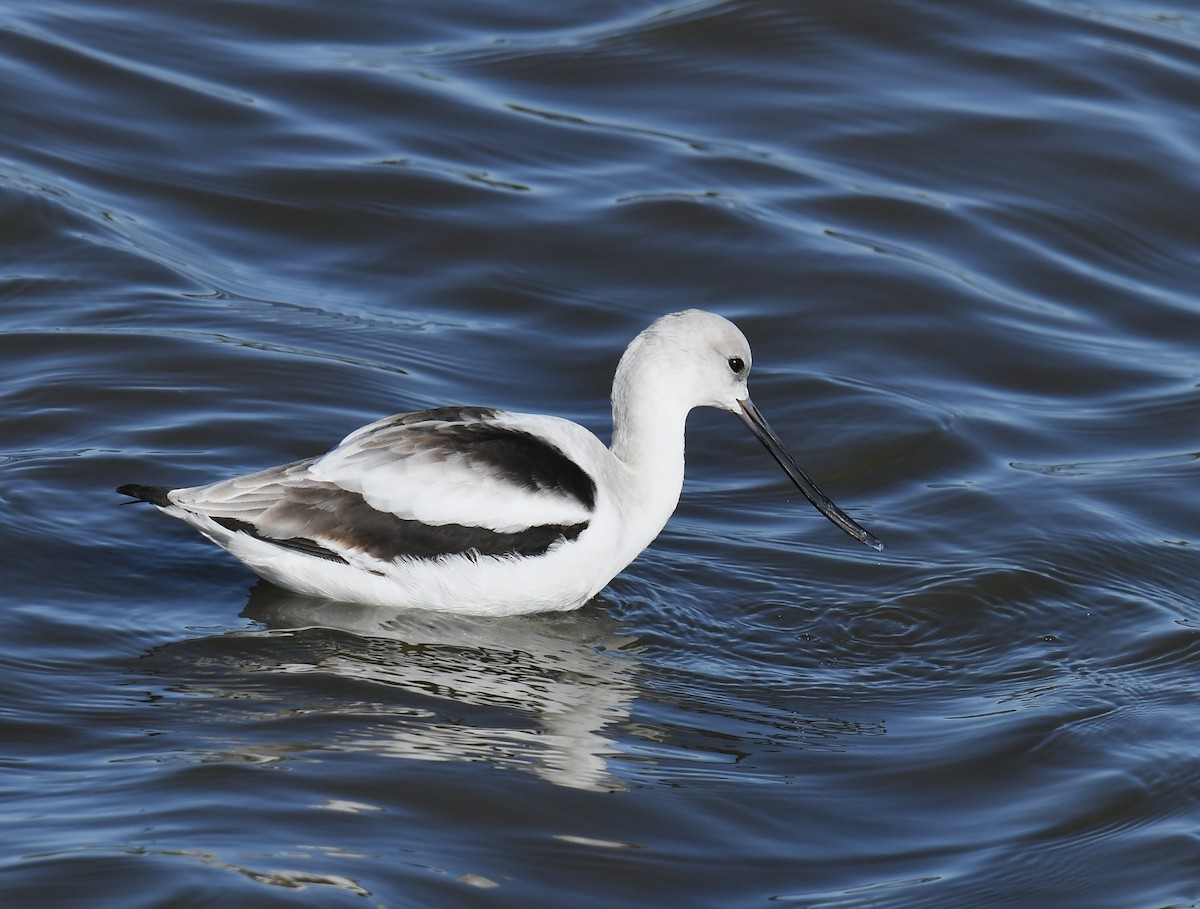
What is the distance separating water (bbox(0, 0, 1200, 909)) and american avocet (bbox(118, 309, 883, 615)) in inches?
7.7

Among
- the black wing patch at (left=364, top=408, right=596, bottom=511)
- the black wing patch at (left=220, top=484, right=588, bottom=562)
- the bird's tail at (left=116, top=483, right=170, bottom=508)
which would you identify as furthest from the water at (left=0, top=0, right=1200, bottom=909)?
the black wing patch at (left=364, top=408, right=596, bottom=511)

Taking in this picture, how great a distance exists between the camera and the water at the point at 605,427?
541 cm

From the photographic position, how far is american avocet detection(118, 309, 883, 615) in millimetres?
6652

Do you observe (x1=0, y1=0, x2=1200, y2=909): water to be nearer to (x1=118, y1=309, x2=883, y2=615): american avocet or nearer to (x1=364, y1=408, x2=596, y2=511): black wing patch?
(x1=118, y1=309, x2=883, y2=615): american avocet

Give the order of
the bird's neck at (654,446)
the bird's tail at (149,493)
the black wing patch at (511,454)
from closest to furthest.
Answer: the bird's tail at (149,493)
the black wing patch at (511,454)
the bird's neck at (654,446)

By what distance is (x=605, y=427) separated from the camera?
8.88 m

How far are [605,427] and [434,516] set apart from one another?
2300mm

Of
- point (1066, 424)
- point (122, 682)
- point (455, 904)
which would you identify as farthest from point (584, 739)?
point (1066, 424)

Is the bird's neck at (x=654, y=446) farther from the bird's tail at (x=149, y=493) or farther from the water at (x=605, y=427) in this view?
the bird's tail at (x=149, y=493)

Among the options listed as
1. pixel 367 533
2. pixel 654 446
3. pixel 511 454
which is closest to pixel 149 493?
pixel 367 533

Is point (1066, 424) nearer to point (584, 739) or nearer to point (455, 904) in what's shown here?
point (584, 739)

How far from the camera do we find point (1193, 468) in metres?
8.62

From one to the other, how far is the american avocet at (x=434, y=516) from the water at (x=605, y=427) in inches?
7.7

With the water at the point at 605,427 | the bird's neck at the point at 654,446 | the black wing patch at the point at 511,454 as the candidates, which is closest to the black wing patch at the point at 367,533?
the black wing patch at the point at 511,454
